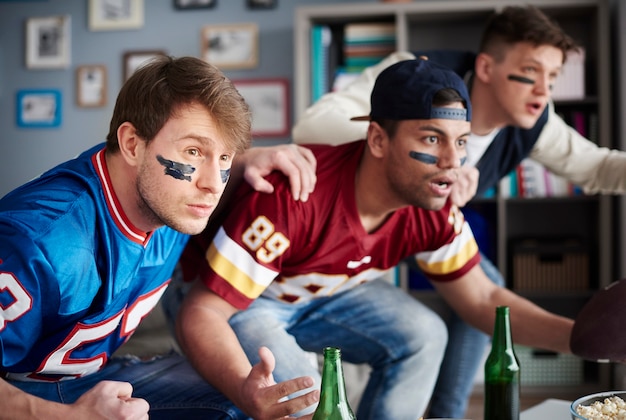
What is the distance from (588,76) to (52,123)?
3263 millimetres

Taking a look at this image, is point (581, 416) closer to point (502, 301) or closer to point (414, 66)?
point (502, 301)

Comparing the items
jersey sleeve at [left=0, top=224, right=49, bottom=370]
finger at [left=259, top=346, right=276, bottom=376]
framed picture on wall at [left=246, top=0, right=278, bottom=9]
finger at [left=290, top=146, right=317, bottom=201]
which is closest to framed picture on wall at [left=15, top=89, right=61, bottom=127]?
framed picture on wall at [left=246, top=0, right=278, bottom=9]

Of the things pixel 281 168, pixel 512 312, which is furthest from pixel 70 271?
pixel 512 312

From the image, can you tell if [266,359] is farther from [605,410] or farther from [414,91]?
[414,91]

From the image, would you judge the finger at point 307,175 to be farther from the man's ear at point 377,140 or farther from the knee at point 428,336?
the knee at point 428,336

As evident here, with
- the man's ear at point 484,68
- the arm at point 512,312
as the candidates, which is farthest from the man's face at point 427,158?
the man's ear at point 484,68

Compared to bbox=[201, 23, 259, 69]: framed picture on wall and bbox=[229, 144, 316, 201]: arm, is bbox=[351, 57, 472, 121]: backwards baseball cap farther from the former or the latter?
bbox=[201, 23, 259, 69]: framed picture on wall

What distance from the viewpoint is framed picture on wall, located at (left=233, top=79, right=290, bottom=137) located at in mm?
4355

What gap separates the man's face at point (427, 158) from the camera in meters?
1.73

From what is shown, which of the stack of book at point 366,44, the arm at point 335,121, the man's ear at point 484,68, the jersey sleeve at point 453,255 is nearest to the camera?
the jersey sleeve at point 453,255

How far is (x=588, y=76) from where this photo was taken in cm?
394

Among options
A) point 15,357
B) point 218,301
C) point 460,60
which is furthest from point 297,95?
point 15,357

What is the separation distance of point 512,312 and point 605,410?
70cm

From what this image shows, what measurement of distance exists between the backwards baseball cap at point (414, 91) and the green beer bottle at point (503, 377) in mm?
567
